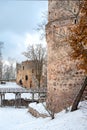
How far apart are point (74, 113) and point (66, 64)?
4156 mm

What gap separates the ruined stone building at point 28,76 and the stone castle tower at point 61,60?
25.5 meters

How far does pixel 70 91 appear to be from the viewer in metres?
17.4

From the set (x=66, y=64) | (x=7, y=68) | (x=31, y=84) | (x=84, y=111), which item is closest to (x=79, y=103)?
(x=84, y=111)

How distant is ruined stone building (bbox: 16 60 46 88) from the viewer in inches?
1875

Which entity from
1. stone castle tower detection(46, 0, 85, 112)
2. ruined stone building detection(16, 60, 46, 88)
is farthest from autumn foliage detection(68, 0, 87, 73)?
ruined stone building detection(16, 60, 46, 88)

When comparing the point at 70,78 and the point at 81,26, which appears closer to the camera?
the point at 81,26

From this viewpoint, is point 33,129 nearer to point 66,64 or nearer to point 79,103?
point 79,103

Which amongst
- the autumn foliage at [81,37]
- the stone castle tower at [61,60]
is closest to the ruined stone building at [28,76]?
the stone castle tower at [61,60]

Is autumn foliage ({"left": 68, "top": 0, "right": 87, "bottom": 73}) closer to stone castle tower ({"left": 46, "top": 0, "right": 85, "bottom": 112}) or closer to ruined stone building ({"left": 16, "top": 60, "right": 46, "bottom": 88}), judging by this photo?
stone castle tower ({"left": 46, "top": 0, "right": 85, "bottom": 112})

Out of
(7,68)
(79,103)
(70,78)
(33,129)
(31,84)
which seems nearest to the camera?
(33,129)

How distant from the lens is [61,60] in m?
17.9

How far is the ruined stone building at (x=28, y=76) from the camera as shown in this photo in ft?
156

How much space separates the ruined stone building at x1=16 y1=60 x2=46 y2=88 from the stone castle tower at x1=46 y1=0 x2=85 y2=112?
83.6 ft

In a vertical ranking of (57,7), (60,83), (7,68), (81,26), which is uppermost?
(57,7)
